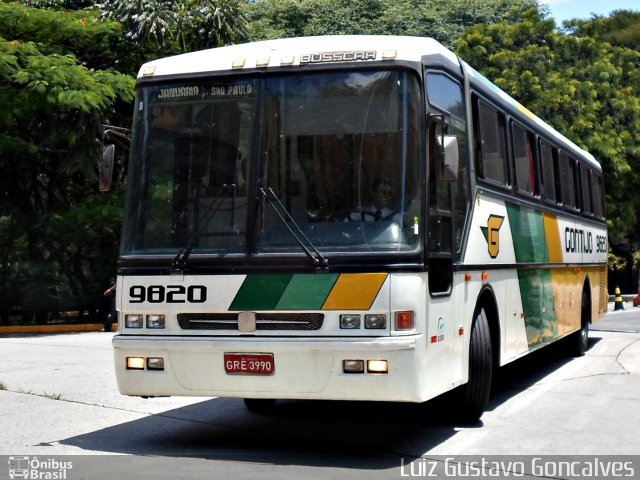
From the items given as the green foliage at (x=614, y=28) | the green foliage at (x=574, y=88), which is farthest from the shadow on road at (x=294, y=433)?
the green foliage at (x=614, y=28)

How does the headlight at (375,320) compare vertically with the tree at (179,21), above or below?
below

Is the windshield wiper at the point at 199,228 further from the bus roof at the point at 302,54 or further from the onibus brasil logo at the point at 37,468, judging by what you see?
the onibus brasil logo at the point at 37,468

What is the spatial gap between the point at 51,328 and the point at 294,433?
17.5 m

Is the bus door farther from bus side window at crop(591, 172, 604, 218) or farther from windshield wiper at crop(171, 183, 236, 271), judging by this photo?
bus side window at crop(591, 172, 604, 218)

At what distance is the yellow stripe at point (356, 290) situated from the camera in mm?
7465

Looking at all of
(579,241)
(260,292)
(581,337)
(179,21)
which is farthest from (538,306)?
(179,21)

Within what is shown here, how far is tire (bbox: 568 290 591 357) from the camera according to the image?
50.5 ft

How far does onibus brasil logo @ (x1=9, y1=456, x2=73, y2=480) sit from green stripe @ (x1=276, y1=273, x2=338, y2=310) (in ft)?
6.43

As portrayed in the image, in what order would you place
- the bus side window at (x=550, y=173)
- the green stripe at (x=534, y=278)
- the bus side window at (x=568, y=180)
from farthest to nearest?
A: 1. the bus side window at (x=568, y=180)
2. the bus side window at (x=550, y=173)
3. the green stripe at (x=534, y=278)

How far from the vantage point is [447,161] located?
7812 millimetres

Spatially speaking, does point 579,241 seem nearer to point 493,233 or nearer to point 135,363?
point 493,233

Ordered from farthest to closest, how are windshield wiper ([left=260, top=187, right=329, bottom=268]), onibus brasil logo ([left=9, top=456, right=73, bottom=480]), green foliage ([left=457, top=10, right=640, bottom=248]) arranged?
1. green foliage ([left=457, top=10, right=640, bottom=248])
2. windshield wiper ([left=260, top=187, right=329, bottom=268])
3. onibus brasil logo ([left=9, top=456, right=73, bottom=480])

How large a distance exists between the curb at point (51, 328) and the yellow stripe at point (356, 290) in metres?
18.5

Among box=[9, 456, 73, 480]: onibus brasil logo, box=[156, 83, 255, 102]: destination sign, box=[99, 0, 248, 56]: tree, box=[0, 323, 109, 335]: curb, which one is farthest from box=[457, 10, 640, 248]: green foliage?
box=[9, 456, 73, 480]: onibus brasil logo
